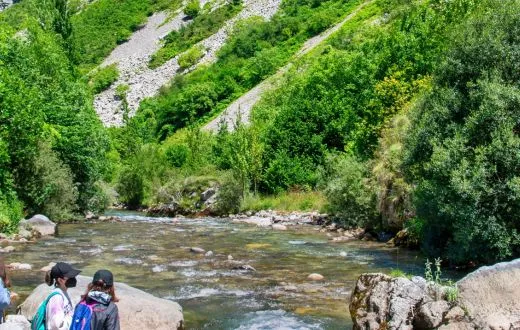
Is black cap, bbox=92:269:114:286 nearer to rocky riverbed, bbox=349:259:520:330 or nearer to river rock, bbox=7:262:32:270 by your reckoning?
rocky riverbed, bbox=349:259:520:330

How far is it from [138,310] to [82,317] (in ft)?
17.1

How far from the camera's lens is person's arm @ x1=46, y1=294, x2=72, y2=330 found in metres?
6.75

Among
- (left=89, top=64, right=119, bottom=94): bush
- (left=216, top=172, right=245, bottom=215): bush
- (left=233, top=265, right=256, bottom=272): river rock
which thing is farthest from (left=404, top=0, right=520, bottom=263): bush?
(left=89, top=64, right=119, bottom=94): bush

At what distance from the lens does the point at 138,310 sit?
11523 millimetres

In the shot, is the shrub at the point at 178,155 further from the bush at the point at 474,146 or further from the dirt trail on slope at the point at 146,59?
the bush at the point at 474,146

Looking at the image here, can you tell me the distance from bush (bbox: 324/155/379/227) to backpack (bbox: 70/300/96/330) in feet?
72.3

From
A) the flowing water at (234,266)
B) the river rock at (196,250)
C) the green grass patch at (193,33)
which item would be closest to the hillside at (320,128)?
the flowing water at (234,266)

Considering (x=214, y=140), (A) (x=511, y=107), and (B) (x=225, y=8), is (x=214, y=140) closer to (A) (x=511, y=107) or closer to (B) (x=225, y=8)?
(A) (x=511, y=107)

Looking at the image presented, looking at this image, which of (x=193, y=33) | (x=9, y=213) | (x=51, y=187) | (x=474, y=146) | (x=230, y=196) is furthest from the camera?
(x=193, y=33)

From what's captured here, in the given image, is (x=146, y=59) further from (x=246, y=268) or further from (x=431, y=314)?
(x=431, y=314)

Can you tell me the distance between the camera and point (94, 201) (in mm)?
40312

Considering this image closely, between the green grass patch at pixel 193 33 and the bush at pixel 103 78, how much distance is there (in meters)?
7.99

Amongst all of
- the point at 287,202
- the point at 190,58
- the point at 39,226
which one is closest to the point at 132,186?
the point at 287,202

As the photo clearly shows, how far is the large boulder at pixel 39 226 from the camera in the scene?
2618 centimetres
